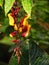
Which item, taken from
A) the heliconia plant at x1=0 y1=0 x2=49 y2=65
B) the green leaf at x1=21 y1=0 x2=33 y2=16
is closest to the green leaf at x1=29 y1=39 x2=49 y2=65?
the heliconia plant at x1=0 y1=0 x2=49 y2=65

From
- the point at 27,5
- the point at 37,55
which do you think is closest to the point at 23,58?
the point at 37,55

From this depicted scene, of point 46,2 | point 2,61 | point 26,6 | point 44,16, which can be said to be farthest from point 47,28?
point 26,6

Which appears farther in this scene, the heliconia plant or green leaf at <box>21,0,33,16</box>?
the heliconia plant

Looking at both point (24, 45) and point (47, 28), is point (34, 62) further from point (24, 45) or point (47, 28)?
point (47, 28)

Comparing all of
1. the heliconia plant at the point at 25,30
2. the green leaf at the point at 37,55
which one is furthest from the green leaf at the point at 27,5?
the green leaf at the point at 37,55

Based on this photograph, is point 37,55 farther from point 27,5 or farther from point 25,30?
point 27,5

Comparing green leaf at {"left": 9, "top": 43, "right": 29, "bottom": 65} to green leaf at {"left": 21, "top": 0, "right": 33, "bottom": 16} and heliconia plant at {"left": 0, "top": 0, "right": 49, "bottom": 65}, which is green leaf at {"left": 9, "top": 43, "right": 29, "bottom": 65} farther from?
green leaf at {"left": 21, "top": 0, "right": 33, "bottom": 16}

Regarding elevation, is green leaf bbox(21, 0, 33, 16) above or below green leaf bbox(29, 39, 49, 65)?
above

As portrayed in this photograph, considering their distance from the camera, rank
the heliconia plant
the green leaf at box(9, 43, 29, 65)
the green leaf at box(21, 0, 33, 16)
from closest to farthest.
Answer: the green leaf at box(21, 0, 33, 16) < the heliconia plant < the green leaf at box(9, 43, 29, 65)
